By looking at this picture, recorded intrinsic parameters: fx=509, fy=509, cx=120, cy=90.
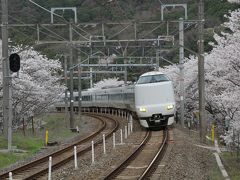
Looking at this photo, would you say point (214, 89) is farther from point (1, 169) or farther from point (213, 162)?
point (1, 169)

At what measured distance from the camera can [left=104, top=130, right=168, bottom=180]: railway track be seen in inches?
561

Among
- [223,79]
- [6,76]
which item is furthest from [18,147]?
[223,79]

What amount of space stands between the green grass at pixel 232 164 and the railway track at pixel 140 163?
2.31 m

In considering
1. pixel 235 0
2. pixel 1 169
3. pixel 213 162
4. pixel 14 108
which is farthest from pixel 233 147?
pixel 14 108

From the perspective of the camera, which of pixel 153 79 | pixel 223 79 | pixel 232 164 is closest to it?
pixel 232 164

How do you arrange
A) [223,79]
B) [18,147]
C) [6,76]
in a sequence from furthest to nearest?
1. [223,79]
2. [18,147]
3. [6,76]

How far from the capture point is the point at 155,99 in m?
28.9

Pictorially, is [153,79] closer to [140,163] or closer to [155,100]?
[155,100]

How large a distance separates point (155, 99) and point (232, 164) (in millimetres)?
11221

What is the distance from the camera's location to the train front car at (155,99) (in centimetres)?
2878

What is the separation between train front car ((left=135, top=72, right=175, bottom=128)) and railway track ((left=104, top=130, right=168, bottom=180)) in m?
4.15

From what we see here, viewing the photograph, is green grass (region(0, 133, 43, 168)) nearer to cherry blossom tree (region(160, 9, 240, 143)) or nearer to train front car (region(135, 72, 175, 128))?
train front car (region(135, 72, 175, 128))

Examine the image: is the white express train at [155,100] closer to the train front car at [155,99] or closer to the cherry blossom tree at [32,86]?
the train front car at [155,99]

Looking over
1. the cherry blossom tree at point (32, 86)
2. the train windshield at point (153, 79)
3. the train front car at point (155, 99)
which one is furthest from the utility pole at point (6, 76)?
the train windshield at point (153, 79)
